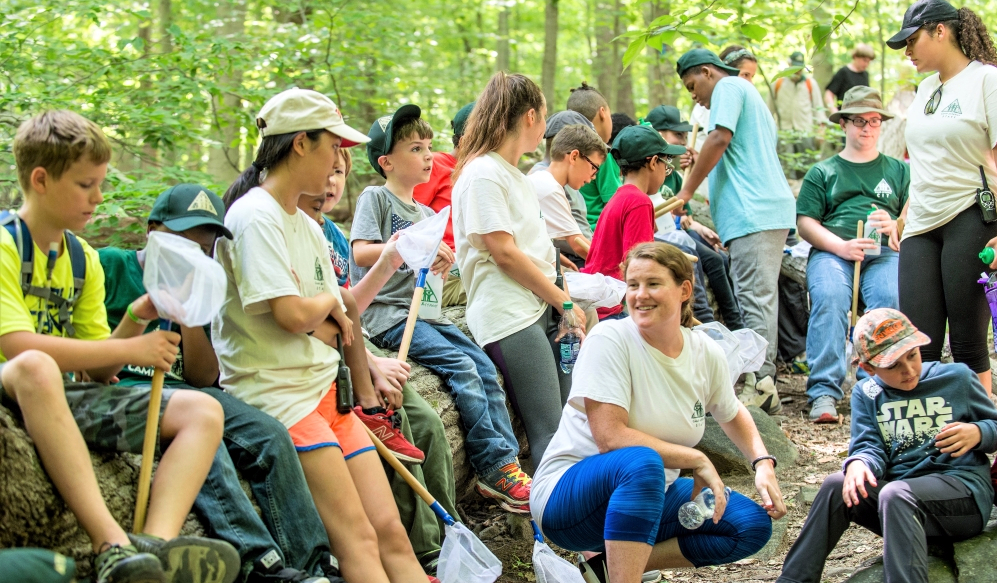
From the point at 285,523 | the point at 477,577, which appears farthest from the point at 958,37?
the point at 285,523

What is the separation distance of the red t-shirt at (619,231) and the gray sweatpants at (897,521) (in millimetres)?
1915

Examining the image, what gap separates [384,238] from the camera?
4391 millimetres

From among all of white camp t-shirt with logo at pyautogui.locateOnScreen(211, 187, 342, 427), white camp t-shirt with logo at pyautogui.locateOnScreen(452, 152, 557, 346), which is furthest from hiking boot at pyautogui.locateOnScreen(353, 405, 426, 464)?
white camp t-shirt with logo at pyautogui.locateOnScreen(452, 152, 557, 346)

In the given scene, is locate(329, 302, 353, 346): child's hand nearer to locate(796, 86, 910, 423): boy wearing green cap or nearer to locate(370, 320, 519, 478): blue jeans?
locate(370, 320, 519, 478): blue jeans

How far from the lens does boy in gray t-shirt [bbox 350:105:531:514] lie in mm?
4152

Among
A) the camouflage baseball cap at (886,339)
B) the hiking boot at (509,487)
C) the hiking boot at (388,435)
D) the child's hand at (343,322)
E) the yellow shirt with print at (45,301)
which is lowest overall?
the hiking boot at (509,487)

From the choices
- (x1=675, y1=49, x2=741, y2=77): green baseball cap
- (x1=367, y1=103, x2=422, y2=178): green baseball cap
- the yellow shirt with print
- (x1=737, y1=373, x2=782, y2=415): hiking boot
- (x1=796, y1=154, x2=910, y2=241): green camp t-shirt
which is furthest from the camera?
(x1=796, y1=154, x2=910, y2=241): green camp t-shirt

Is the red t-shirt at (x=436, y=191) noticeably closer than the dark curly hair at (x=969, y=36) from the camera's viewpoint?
No

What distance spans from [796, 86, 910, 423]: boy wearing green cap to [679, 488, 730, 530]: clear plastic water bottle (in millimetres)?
2946

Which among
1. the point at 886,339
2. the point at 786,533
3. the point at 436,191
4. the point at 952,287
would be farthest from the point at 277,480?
the point at 952,287

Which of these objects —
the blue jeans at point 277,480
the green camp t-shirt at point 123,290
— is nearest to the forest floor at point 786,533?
the blue jeans at point 277,480

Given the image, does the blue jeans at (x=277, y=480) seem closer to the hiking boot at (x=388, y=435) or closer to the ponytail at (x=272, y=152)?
the hiking boot at (x=388, y=435)

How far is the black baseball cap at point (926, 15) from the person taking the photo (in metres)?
4.51

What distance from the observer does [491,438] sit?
4.18 m
